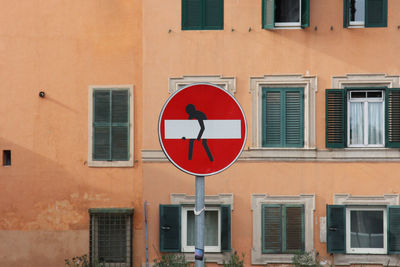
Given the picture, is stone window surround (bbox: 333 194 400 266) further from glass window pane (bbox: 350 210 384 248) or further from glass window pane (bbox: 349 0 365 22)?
glass window pane (bbox: 349 0 365 22)

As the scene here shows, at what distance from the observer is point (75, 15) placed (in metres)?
12.0

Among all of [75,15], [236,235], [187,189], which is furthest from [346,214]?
[75,15]

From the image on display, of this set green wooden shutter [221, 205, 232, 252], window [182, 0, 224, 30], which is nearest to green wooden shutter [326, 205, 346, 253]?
green wooden shutter [221, 205, 232, 252]

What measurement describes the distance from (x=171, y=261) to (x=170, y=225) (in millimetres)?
682

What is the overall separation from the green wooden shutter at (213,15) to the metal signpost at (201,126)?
288 inches

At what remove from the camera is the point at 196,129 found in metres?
3.90

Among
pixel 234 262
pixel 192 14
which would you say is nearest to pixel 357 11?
pixel 192 14

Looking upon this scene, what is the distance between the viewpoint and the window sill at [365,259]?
35.5 feet

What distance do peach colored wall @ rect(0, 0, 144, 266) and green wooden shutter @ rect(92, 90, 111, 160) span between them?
0.22 metres

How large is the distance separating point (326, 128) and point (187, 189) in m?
2.90

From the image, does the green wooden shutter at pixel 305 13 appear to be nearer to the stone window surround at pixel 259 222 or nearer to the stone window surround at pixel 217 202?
the stone window surround at pixel 259 222

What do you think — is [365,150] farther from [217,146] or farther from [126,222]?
[217,146]

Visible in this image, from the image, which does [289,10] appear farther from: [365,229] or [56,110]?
[56,110]

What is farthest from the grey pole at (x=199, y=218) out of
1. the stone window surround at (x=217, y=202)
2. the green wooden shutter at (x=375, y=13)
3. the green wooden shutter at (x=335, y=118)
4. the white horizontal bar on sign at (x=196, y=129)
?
the green wooden shutter at (x=375, y=13)
